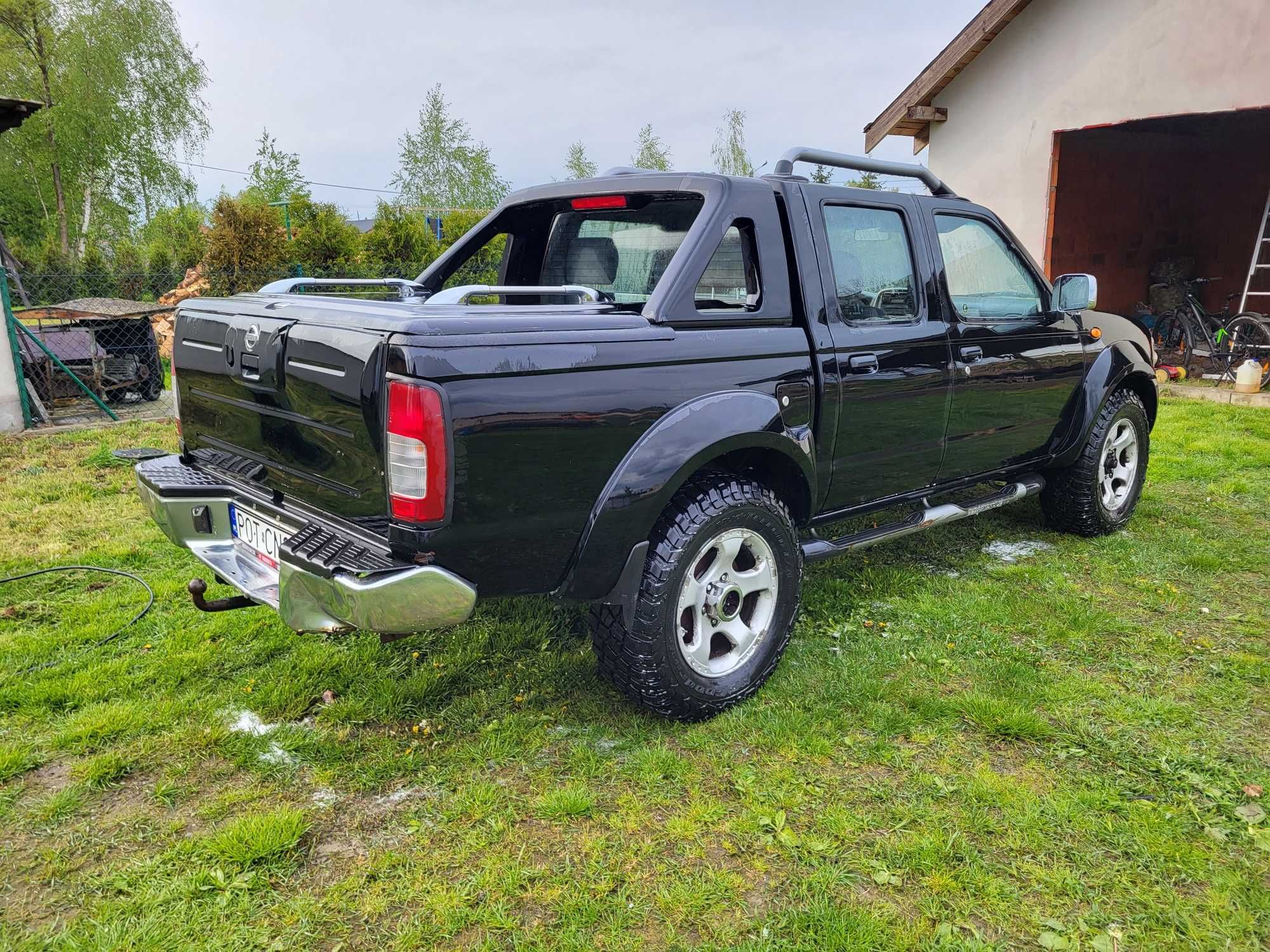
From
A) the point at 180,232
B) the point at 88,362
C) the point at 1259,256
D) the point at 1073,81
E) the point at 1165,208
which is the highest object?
the point at 1073,81

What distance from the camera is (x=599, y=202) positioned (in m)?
3.64

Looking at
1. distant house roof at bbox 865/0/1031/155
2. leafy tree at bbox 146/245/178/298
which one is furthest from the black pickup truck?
leafy tree at bbox 146/245/178/298

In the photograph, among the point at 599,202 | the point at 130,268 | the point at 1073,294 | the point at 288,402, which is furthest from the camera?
the point at 130,268

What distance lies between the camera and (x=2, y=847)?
2.44 m

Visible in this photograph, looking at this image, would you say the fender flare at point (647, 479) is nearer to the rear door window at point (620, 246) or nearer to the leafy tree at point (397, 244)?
the rear door window at point (620, 246)

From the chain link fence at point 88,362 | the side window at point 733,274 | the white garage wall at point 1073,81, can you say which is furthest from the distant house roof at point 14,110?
the white garage wall at point 1073,81

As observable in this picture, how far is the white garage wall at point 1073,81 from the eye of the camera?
867 cm

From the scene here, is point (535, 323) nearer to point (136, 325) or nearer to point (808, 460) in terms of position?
point (808, 460)

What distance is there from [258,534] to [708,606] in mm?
1615

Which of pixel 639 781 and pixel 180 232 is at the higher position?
pixel 180 232

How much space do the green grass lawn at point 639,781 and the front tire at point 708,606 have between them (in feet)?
0.58

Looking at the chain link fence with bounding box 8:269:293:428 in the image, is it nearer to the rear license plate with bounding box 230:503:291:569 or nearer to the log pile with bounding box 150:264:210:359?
the log pile with bounding box 150:264:210:359

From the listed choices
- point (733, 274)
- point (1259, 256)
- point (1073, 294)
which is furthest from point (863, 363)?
point (1259, 256)

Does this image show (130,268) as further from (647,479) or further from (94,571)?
(647,479)
